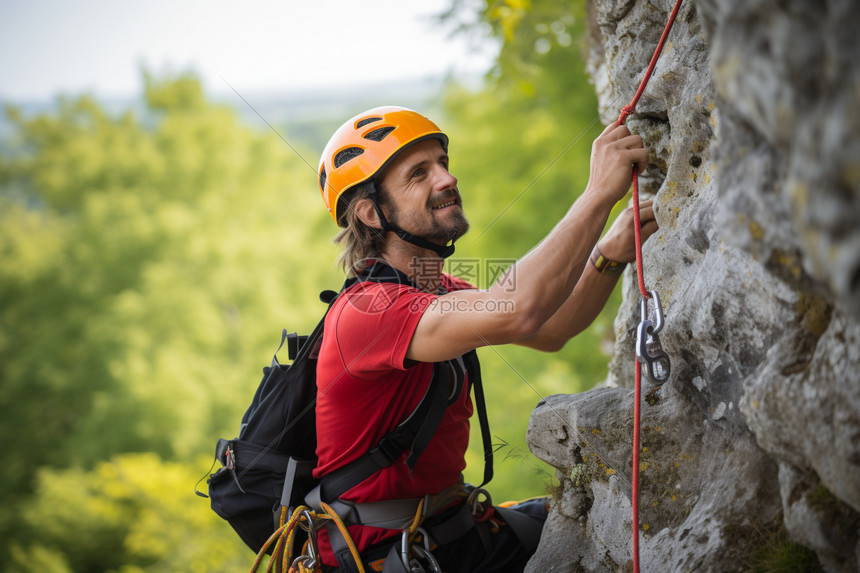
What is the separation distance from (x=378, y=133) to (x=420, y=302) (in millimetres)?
1300

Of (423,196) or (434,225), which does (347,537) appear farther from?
(423,196)

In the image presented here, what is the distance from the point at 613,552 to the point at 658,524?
0.32 metres

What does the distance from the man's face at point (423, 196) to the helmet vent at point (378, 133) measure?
15cm

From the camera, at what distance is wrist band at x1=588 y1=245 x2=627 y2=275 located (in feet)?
11.6

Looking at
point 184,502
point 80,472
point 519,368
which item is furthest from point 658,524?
point 80,472

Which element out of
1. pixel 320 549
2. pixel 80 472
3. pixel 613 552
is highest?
pixel 80 472

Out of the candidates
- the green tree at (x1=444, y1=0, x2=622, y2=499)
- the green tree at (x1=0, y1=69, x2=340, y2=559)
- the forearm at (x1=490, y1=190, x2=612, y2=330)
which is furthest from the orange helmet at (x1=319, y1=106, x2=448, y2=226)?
the green tree at (x1=0, y1=69, x2=340, y2=559)

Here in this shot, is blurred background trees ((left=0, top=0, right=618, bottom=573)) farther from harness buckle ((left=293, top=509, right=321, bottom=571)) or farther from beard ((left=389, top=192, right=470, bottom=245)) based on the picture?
harness buckle ((left=293, top=509, right=321, bottom=571))

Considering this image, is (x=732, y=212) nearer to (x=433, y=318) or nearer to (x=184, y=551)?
(x=433, y=318)

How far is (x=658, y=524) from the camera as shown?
8.84 ft

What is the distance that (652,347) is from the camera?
2418mm

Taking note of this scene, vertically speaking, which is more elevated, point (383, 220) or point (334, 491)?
point (383, 220)

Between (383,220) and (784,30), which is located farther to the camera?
(383,220)

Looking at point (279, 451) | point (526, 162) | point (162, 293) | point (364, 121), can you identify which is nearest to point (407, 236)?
point (364, 121)
